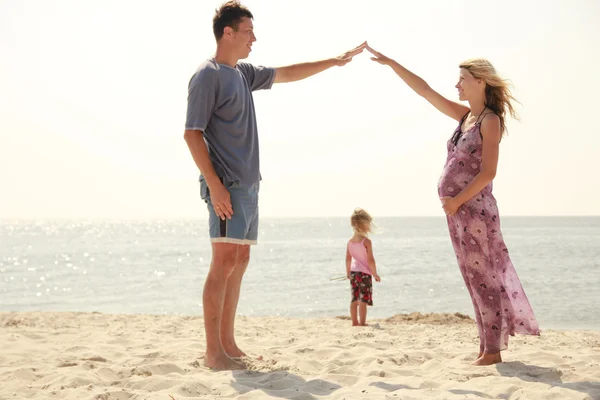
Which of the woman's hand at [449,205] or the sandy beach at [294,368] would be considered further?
the woman's hand at [449,205]

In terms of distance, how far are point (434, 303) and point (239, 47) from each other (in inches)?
477

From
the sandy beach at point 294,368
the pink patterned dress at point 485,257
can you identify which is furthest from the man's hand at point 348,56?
the sandy beach at point 294,368

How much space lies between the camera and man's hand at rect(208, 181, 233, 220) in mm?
4156

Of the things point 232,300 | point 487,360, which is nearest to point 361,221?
point 232,300

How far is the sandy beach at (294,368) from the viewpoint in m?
3.60

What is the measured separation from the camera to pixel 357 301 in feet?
27.2

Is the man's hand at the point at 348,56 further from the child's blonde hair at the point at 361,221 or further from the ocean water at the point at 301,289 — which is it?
the ocean water at the point at 301,289

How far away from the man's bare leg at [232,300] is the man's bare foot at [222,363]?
0.28m

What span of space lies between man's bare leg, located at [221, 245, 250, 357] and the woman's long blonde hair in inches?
78.8

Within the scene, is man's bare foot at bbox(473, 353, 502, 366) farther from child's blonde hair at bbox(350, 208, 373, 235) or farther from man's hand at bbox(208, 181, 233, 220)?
child's blonde hair at bbox(350, 208, 373, 235)

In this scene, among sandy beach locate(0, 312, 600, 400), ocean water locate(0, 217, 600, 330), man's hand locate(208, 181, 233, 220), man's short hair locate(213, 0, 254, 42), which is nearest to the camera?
sandy beach locate(0, 312, 600, 400)

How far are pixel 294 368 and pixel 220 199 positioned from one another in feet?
4.25

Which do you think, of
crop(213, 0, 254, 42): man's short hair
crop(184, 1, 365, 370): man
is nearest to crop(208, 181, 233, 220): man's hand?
crop(184, 1, 365, 370): man

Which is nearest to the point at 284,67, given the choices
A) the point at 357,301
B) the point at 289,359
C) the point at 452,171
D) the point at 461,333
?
the point at 452,171
